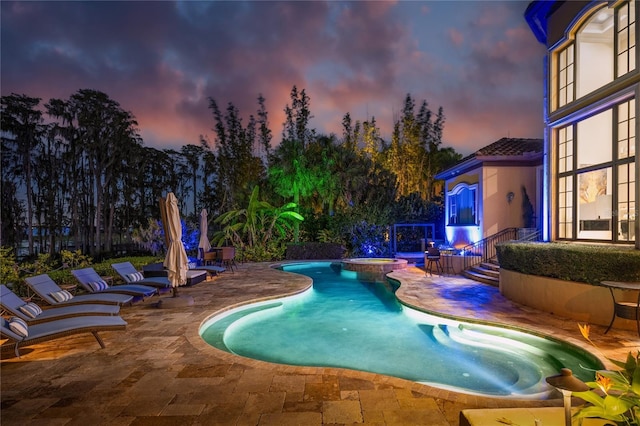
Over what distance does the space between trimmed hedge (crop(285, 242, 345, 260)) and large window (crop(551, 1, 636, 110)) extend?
42.2 ft

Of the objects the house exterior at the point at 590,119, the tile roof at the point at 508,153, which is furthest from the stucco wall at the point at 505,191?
the house exterior at the point at 590,119

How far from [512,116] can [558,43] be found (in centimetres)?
1649

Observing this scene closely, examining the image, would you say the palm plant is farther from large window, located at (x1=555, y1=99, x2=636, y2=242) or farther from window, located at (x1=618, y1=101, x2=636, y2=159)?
window, located at (x1=618, y1=101, x2=636, y2=159)

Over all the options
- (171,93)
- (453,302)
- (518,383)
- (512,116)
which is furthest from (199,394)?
(512,116)

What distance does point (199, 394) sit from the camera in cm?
373

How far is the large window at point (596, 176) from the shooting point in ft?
24.6

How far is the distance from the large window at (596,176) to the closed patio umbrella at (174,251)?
964 centimetres

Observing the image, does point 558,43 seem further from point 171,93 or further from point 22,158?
point 22,158

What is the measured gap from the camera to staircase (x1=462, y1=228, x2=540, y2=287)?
11172 mm

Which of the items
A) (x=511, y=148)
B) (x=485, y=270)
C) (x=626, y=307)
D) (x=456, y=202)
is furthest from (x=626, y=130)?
(x=456, y=202)

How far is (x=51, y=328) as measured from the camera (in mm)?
4816

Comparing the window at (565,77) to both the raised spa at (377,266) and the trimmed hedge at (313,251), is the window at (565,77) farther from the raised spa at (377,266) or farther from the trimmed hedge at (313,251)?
the trimmed hedge at (313,251)

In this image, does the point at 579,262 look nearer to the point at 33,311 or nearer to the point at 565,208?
the point at 565,208

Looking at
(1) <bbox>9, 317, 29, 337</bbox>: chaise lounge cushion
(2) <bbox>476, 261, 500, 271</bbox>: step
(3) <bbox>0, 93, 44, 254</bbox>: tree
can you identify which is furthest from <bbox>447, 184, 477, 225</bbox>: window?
(3) <bbox>0, 93, 44, 254</bbox>: tree
